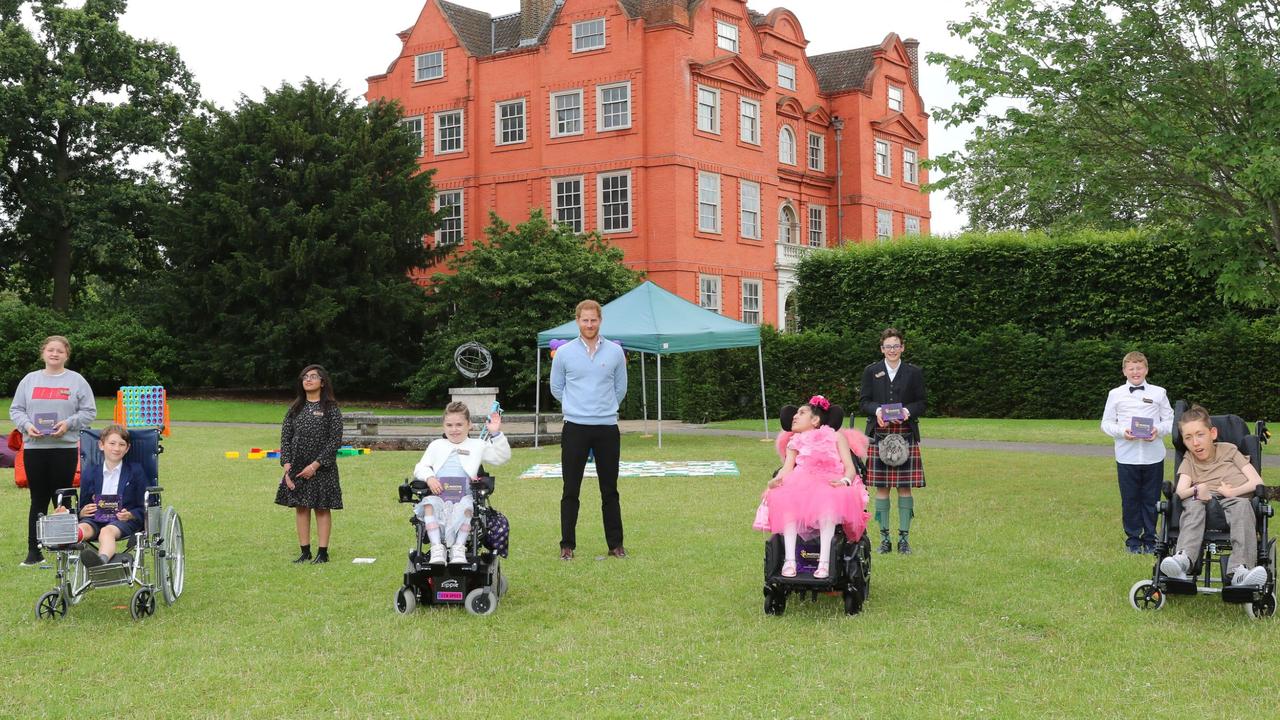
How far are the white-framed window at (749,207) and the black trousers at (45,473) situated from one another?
32.2 meters

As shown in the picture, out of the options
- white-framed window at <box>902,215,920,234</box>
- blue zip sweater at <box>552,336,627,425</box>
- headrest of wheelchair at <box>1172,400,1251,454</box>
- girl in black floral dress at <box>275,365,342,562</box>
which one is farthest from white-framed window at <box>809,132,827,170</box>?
headrest of wheelchair at <box>1172,400,1251,454</box>

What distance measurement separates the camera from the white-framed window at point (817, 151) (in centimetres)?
4509

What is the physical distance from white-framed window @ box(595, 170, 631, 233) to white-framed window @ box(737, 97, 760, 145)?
438cm

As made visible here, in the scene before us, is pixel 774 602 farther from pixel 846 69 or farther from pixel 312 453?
pixel 846 69

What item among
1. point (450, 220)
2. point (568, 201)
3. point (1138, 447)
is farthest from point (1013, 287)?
point (1138, 447)

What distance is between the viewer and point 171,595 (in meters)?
8.07

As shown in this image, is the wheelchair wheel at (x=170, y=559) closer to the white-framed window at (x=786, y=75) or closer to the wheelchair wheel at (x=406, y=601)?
the wheelchair wheel at (x=406, y=601)

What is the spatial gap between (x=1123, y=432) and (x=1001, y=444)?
12.4 meters

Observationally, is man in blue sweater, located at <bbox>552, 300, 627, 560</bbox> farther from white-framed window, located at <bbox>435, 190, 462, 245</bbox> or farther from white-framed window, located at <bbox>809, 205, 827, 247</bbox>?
white-framed window, located at <bbox>809, 205, 827, 247</bbox>

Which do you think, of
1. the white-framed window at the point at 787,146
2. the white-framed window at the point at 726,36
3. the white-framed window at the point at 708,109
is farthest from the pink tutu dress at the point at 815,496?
the white-framed window at the point at 787,146

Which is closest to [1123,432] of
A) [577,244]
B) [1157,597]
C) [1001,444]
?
[1157,597]

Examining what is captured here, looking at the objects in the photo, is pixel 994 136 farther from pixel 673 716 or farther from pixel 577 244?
pixel 577 244

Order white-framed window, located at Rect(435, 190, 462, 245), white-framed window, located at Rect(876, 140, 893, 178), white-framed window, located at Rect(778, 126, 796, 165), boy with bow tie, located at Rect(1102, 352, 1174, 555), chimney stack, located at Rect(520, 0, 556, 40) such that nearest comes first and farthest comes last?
boy with bow tie, located at Rect(1102, 352, 1174, 555), chimney stack, located at Rect(520, 0, 556, 40), white-framed window, located at Rect(435, 190, 462, 245), white-framed window, located at Rect(778, 126, 796, 165), white-framed window, located at Rect(876, 140, 893, 178)

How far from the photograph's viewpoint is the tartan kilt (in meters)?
9.87
